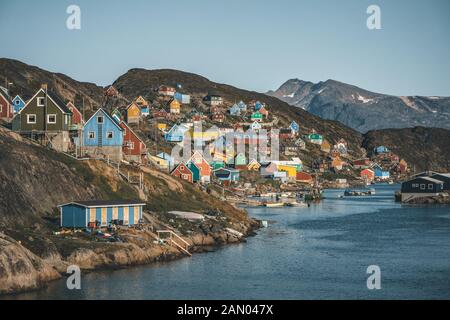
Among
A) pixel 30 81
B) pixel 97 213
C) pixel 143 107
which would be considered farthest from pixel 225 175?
pixel 97 213

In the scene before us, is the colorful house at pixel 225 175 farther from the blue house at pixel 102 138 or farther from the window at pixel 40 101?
the window at pixel 40 101

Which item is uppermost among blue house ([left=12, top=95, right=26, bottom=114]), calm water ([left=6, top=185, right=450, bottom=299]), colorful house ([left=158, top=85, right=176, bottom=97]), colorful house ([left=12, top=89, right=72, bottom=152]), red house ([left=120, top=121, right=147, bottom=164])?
colorful house ([left=158, top=85, right=176, bottom=97])

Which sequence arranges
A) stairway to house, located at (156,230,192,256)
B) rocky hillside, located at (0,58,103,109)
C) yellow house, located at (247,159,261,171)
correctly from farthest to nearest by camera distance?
yellow house, located at (247,159,261,171), rocky hillside, located at (0,58,103,109), stairway to house, located at (156,230,192,256)

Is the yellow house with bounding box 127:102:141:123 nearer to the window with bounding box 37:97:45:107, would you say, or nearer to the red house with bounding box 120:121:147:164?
the red house with bounding box 120:121:147:164

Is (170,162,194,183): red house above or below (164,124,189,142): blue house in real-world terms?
below

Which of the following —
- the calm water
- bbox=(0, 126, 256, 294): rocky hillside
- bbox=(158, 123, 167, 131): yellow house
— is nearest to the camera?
the calm water

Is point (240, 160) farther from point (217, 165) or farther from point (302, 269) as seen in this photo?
point (302, 269)

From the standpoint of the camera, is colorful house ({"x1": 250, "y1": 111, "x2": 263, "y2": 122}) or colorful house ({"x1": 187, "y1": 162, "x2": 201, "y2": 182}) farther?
colorful house ({"x1": 250, "y1": 111, "x2": 263, "y2": 122})

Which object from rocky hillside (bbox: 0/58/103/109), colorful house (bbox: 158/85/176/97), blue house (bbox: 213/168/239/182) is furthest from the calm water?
colorful house (bbox: 158/85/176/97)
